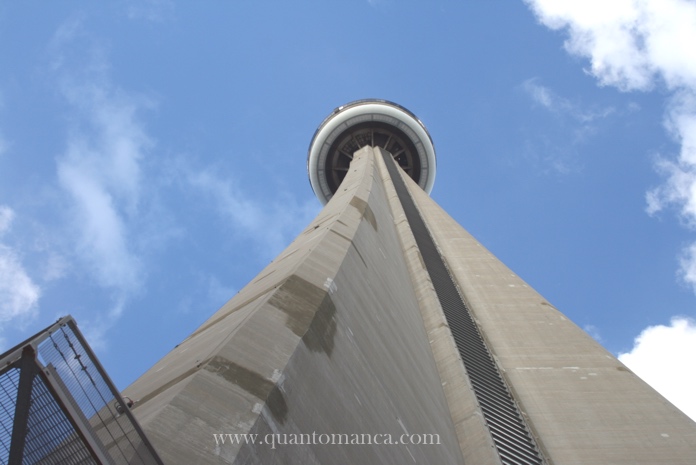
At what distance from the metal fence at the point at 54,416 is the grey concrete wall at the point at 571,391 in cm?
779

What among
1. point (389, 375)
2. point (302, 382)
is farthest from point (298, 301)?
point (389, 375)

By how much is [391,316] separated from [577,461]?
3.97 metres

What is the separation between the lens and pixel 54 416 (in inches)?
88.7

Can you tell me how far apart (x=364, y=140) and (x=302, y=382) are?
3712cm

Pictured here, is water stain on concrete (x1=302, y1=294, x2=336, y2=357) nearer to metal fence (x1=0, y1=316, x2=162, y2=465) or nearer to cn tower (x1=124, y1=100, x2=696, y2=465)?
cn tower (x1=124, y1=100, x2=696, y2=465)

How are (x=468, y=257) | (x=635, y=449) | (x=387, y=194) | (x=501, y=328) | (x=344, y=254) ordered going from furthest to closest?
(x=387, y=194)
(x=468, y=257)
(x=501, y=328)
(x=635, y=449)
(x=344, y=254)

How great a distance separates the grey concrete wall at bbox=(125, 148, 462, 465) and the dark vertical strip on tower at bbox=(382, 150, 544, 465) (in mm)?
2604

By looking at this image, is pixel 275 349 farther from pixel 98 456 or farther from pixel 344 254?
pixel 344 254

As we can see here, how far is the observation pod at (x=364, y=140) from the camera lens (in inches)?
1526

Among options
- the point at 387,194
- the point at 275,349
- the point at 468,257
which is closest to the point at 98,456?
the point at 275,349

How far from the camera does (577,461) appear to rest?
891 cm

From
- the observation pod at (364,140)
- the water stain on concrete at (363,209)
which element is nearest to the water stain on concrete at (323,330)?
the water stain on concrete at (363,209)

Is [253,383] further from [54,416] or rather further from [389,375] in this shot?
[389,375]

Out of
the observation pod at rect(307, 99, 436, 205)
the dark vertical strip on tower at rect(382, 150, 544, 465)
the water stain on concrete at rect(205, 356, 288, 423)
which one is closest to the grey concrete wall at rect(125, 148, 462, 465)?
the water stain on concrete at rect(205, 356, 288, 423)
